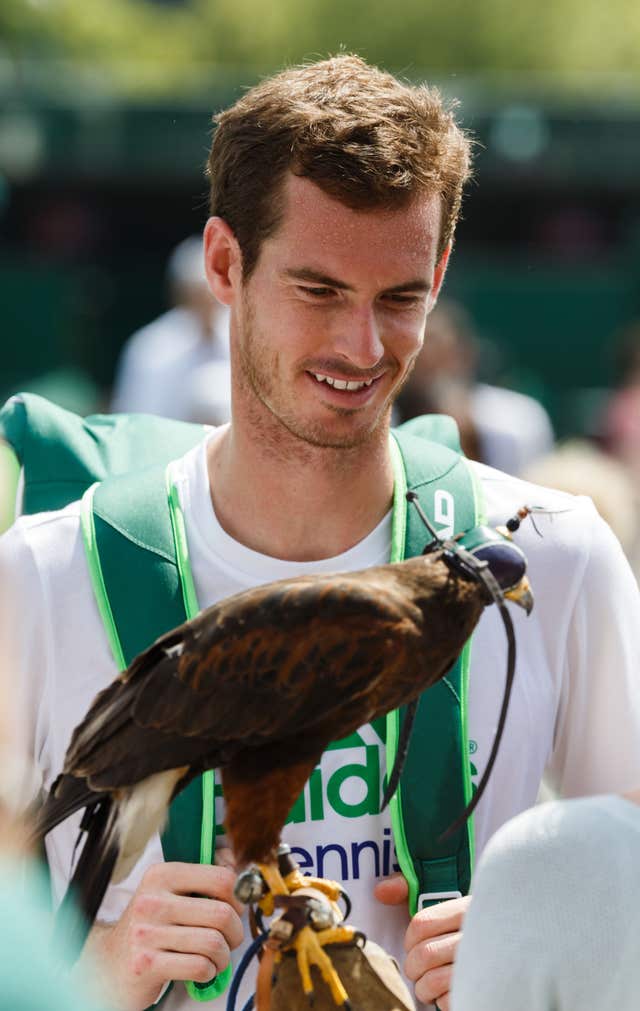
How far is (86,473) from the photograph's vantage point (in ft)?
9.62

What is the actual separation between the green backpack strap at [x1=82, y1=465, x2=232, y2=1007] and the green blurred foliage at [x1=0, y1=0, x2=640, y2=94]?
138 feet

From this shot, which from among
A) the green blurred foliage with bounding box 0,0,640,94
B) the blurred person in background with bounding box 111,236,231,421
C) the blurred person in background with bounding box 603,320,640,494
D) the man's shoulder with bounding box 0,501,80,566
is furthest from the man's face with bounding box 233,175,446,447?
the green blurred foliage with bounding box 0,0,640,94

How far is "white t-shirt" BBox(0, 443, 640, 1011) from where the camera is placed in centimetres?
260

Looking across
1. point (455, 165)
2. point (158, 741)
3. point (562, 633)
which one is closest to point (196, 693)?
point (158, 741)

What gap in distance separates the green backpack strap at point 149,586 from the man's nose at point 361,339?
489 millimetres

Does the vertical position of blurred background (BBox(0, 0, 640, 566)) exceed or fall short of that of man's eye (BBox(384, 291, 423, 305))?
it falls short

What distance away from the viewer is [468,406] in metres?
7.05

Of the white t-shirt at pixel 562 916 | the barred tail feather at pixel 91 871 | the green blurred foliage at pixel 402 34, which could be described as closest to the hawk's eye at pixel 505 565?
the white t-shirt at pixel 562 916

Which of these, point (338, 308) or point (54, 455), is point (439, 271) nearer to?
point (338, 308)

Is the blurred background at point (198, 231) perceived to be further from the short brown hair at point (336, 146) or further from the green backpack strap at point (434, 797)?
the green backpack strap at point (434, 797)

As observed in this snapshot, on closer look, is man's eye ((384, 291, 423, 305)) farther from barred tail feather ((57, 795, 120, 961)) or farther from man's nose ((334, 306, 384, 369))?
barred tail feather ((57, 795, 120, 961))

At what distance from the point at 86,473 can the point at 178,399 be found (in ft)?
21.6

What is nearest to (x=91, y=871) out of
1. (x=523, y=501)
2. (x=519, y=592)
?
(x=519, y=592)

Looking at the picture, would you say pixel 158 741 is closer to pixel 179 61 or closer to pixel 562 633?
pixel 562 633
